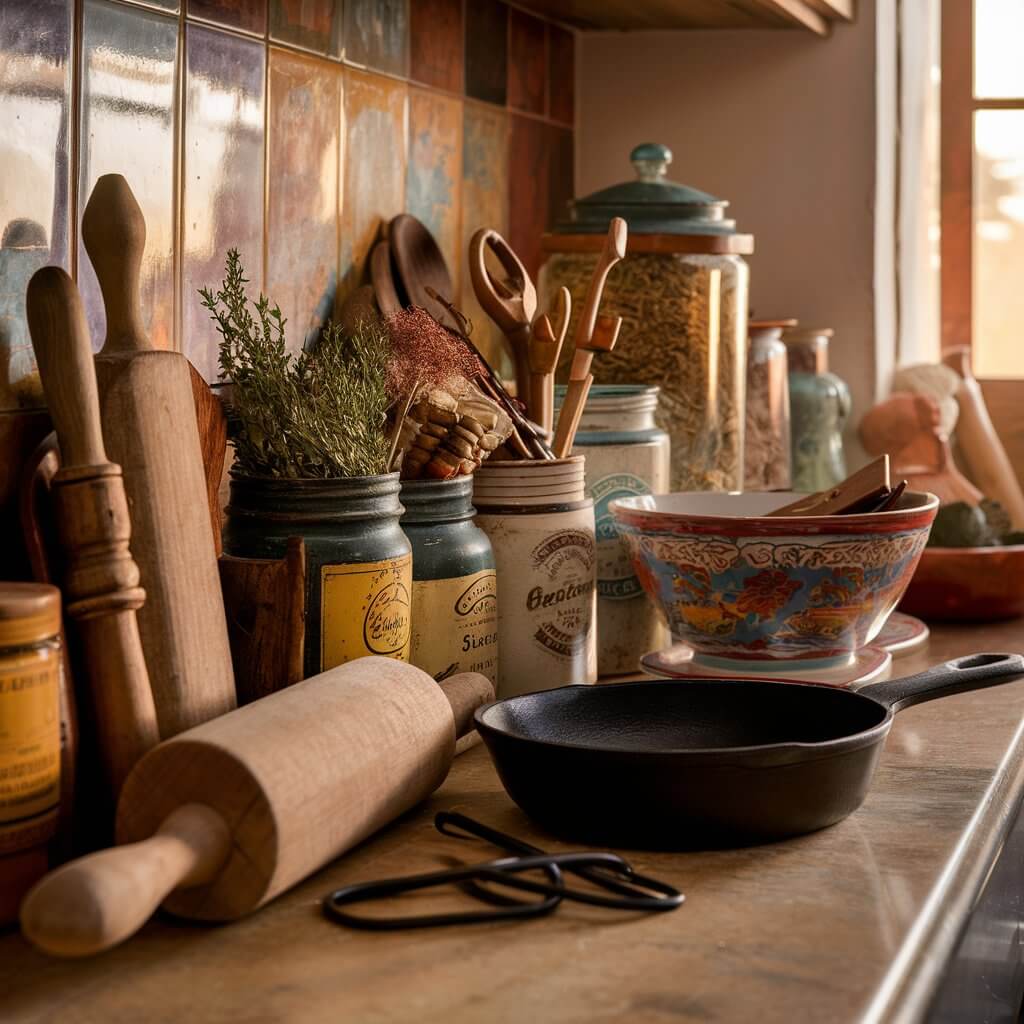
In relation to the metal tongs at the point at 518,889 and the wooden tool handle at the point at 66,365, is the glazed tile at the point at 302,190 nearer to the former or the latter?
the wooden tool handle at the point at 66,365

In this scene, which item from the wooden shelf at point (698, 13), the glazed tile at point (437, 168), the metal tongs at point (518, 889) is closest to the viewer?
the metal tongs at point (518, 889)

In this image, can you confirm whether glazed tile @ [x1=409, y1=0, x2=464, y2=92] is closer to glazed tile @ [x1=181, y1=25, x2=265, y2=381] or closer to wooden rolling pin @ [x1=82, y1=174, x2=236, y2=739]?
glazed tile @ [x1=181, y1=25, x2=265, y2=381]

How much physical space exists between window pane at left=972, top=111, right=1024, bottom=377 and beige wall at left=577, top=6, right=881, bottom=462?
27 cm

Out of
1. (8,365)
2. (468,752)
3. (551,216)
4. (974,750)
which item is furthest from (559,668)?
(551,216)

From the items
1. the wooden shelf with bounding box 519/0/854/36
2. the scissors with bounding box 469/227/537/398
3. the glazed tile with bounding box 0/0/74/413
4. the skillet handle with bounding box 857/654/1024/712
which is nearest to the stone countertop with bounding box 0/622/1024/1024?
the skillet handle with bounding box 857/654/1024/712

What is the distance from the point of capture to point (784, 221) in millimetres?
1687

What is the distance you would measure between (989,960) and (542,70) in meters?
1.08

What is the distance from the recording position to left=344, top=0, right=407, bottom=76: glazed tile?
1193 millimetres

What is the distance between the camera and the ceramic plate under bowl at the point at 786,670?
3.58 ft

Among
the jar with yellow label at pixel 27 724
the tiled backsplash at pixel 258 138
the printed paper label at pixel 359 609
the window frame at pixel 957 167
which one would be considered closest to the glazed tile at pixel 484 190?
the tiled backsplash at pixel 258 138

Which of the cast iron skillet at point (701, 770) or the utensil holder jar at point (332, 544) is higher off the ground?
the utensil holder jar at point (332, 544)

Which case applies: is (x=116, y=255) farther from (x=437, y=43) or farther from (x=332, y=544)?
(x=437, y=43)

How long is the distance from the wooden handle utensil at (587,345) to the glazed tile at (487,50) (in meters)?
0.31

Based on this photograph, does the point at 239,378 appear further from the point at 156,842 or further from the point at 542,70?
the point at 542,70
